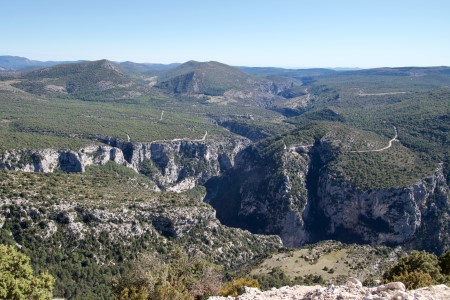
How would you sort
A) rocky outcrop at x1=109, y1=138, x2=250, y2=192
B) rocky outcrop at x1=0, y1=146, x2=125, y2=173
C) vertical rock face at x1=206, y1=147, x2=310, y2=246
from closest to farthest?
rocky outcrop at x1=0, y1=146, x2=125, y2=173 < vertical rock face at x1=206, y1=147, x2=310, y2=246 < rocky outcrop at x1=109, y1=138, x2=250, y2=192

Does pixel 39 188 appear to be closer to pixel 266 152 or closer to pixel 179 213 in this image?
pixel 179 213

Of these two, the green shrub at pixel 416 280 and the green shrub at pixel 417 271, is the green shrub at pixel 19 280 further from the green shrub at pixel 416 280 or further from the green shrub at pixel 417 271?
the green shrub at pixel 417 271

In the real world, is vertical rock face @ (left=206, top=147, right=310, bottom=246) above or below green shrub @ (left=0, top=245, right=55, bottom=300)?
below

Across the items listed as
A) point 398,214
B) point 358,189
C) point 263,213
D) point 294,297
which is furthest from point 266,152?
point 294,297

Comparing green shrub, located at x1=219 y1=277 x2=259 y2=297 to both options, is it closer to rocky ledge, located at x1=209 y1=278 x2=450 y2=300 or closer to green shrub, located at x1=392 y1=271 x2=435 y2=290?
rocky ledge, located at x1=209 y1=278 x2=450 y2=300

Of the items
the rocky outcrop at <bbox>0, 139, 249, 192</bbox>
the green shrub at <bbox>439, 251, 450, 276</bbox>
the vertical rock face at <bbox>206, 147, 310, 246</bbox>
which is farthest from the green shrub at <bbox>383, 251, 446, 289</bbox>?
the rocky outcrop at <bbox>0, 139, 249, 192</bbox>

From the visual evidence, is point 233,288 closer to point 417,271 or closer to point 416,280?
point 416,280

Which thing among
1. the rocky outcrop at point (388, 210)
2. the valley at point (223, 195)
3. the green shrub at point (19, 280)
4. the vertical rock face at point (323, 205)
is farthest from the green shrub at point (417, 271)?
the vertical rock face at point (323, 205)

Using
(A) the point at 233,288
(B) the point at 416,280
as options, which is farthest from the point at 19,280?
(B) the point at 416,280
